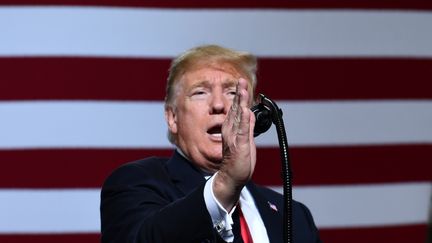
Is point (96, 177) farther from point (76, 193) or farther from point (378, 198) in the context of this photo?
point (378, 198)

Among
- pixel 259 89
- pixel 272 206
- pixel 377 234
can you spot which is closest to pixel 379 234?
pixel 377 234

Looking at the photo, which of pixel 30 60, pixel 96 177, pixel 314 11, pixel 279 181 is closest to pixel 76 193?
pixel 96 177

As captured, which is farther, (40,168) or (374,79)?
(374,79)

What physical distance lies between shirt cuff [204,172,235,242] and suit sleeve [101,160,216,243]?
10 mm

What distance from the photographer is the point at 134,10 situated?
106 inches

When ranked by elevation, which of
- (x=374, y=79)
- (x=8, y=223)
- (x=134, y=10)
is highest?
(x=134, y=10)

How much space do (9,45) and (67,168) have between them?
0.35m

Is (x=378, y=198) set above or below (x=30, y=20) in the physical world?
below

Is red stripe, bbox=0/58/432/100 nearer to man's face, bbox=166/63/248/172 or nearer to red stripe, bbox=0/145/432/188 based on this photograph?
red stripe, bbox=0/145/432/188

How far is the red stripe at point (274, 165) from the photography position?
103 inches

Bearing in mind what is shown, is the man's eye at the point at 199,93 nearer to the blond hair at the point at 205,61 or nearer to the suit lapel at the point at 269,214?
the blond hair at the point at 205,61

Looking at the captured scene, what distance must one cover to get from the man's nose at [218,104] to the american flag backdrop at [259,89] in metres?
0.74

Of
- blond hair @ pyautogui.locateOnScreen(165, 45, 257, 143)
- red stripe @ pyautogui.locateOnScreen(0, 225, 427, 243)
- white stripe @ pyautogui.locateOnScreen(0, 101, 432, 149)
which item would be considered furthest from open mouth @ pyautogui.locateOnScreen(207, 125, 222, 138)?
red stripe @ pyautogui.locateOnScreen(0, 225, 427, 243)

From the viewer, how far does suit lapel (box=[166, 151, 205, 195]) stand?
1931 mm
